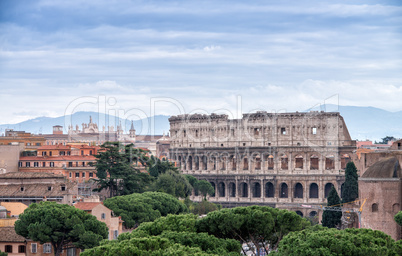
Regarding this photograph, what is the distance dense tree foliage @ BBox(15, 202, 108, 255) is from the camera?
66438 mm

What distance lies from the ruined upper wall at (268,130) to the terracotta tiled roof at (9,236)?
259ft

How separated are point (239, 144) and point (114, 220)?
249 feet

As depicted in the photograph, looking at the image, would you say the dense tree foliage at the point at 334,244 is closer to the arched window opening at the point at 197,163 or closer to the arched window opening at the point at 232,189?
the arched window opening at the point at 232,189

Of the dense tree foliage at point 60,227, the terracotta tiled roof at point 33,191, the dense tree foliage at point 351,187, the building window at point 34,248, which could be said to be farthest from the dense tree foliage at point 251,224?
the dense tree foliage at point 351,187

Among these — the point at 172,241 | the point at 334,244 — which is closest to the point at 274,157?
the point at 172,241

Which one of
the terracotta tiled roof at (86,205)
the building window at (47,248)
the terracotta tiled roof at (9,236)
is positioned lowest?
the building window at (47,248)

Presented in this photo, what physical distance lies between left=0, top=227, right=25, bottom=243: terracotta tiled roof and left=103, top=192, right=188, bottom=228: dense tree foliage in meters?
11.7

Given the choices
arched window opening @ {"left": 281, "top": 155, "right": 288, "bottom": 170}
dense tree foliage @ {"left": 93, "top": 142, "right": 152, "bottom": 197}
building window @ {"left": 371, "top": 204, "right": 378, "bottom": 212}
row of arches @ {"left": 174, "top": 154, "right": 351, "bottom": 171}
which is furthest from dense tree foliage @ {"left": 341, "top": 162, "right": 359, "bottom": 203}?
arched window opening @ {"left": 281, "top": 155, "right": 288, "bottom": 170}

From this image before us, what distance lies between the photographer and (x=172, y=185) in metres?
111

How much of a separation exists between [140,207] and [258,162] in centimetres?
7250

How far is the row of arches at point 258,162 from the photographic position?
143500 millimetres

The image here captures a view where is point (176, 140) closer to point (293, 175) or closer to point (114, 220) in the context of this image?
point (293, 175)

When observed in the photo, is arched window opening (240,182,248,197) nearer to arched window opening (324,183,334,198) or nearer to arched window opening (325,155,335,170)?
arched window opening (325,155,335,170)

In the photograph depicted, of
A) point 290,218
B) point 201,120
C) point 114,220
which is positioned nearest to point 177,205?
point 114,220
